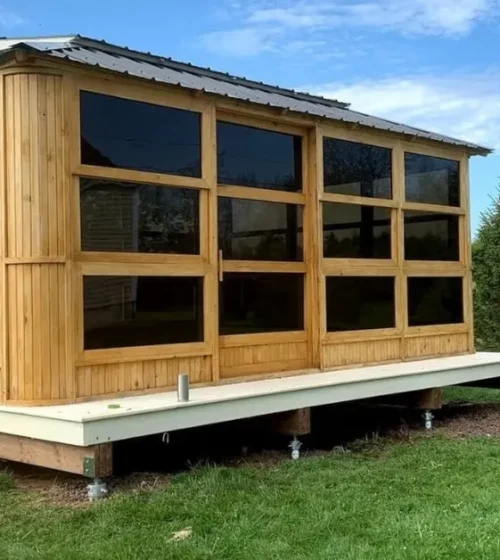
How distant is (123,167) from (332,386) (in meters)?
2.35

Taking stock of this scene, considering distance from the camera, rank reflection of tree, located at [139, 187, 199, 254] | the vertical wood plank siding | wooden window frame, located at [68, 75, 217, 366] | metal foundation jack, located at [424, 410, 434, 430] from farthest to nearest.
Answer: metal foundation jack, located at [424, 410, 434, 430]
reflection of tree, located at [139, 187, 199, 254]
wooden window frame, located at [68, 75, 217, 366]
the vertical wood plank siding

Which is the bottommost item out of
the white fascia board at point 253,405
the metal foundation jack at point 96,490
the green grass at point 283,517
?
the green grass at point 283,517

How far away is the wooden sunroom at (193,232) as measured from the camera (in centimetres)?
484

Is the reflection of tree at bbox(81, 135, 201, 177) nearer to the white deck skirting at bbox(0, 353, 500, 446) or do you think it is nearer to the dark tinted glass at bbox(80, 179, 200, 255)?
the dark tinted glass at bbox(80, 179, 200, 255)

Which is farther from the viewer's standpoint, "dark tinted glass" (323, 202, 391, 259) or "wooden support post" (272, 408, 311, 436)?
"dark tinted glass" (323, 202, 391, 259)

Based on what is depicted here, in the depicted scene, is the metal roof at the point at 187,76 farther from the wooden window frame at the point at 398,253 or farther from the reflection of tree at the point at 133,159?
the reflection of tree at the point at 133,159

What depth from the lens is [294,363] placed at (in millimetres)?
6438

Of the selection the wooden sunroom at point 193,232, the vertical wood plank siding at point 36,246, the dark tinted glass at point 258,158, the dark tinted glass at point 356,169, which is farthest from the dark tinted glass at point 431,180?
the vertical wood plank siding at point 36,246

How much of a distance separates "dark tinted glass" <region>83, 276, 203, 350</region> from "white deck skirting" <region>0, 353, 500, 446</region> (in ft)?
1.33

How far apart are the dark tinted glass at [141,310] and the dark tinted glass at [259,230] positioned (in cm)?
52

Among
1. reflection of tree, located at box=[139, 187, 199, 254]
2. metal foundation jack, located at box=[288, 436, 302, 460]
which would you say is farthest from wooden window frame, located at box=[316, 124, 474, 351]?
reflection of tree, located at box=[139, 187, 199, 254]

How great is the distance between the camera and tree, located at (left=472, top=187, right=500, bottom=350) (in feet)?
37.2

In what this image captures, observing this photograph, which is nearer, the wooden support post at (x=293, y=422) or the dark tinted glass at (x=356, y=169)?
the wooden support post at (x=293, y=422)

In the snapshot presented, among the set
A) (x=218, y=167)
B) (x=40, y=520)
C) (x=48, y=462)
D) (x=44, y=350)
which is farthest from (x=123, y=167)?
(x=40, y=520)
